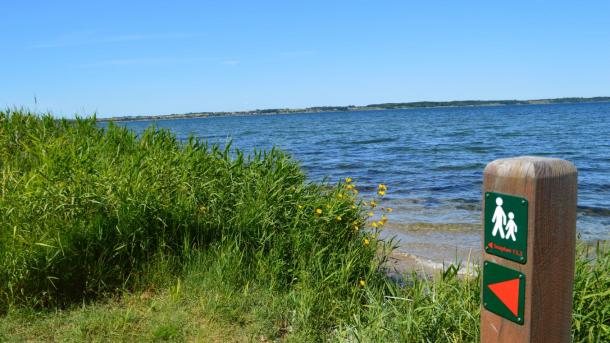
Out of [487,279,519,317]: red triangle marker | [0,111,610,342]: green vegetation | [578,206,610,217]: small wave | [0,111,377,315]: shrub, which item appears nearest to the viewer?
[487,279,519,317]: red triangle marker

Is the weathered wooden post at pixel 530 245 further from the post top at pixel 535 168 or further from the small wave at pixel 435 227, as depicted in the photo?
the small wave at pixel 435 227

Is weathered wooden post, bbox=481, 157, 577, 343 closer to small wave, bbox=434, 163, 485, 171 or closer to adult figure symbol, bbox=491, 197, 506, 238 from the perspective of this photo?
adult figure symbol, bbox=491, 197, 506, 238

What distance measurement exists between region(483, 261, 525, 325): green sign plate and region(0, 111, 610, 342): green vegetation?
1332 millimetres

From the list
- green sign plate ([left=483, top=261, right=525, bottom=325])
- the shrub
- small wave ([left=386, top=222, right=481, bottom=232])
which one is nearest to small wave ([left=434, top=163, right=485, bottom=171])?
small wave ([left=386, top=222, right=481, bottom=232])

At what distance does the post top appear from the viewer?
1795mm

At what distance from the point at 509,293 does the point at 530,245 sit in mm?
227

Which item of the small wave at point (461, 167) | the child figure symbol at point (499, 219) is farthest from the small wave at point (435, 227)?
the small wave at point (461, 167)

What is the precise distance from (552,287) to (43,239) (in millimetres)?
3955

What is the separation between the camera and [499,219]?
1.92 meters

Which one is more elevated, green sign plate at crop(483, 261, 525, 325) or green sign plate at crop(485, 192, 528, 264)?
green sign plate at crop(485, 192, 528, 264)

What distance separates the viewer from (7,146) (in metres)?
7.23

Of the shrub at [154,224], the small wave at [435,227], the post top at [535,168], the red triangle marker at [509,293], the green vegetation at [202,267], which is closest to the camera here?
the post top at [535,168]

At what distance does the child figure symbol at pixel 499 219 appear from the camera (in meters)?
1.90

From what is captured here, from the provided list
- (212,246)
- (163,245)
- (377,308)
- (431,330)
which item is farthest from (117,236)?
(431,330)
